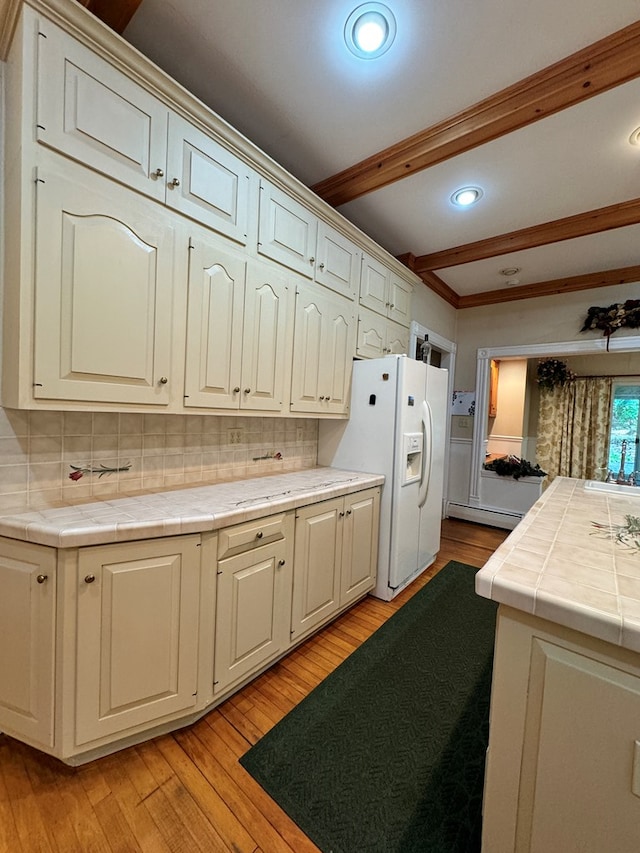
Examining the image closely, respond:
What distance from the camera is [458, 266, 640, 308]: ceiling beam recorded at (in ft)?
11.6

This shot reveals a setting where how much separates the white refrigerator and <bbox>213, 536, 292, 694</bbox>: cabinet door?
0.98 metres

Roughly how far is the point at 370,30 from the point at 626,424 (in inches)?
228

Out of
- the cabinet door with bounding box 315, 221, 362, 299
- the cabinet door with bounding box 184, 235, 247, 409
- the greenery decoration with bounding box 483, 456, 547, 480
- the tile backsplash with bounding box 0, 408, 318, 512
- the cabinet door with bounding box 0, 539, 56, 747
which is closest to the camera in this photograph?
the cabinet door with bounding box 0, 539, 56, 747

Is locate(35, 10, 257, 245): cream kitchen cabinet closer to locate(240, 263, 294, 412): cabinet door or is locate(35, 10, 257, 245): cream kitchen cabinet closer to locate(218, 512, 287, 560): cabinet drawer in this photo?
locate(240, 263, 294, 412): cabinet door

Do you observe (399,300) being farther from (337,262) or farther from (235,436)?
(235,436)

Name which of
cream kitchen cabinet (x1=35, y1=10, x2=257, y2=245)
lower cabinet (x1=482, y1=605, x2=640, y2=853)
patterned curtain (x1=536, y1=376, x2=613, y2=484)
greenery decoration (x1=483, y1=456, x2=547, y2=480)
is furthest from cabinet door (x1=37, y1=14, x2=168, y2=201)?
patterned curtain (x1=536, y1=376, x2=613, y2=484)

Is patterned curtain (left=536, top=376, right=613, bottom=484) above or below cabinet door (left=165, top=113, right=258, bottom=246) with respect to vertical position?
below

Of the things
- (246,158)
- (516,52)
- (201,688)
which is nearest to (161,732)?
(201,688)

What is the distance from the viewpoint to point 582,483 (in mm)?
2342

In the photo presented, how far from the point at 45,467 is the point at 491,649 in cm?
249

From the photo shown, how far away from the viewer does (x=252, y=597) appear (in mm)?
1612

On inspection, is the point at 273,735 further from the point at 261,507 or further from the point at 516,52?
the point at 516,52

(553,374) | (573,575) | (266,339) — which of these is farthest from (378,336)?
(553,374)

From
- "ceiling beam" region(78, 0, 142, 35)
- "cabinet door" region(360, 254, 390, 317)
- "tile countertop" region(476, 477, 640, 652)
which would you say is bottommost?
"tile countertop" region(476, 477, 640, 652)
